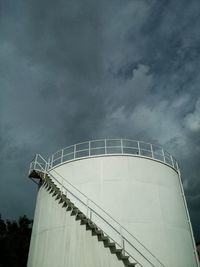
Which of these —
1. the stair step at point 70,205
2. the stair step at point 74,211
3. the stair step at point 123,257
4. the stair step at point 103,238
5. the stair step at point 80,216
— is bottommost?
the stair step at point 123,257

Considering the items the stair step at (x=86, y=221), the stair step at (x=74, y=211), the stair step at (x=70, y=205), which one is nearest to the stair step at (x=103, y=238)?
the stair step at (x=86, y=221)

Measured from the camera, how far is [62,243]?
12.6 m

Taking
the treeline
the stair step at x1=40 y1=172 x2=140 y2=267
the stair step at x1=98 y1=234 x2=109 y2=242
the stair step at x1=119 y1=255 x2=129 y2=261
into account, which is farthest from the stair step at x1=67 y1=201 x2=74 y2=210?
the treeline

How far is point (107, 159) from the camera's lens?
14766 millimetres

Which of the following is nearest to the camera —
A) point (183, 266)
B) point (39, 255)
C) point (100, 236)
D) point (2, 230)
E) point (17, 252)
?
point (100, 236)

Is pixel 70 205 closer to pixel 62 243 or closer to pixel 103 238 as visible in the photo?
pixel 62 243

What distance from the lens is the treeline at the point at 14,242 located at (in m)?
34.0

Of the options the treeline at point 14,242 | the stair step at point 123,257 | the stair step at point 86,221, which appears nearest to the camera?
the stair step at point 123,257

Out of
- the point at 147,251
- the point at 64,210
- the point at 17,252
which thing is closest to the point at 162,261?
the point at 147,251

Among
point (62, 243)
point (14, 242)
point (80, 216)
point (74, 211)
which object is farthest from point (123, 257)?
point (14, 242)

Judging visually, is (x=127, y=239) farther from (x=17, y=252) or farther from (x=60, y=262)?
(x=17, y=252)

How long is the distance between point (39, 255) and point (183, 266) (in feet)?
24.8

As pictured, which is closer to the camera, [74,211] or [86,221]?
[86,221]

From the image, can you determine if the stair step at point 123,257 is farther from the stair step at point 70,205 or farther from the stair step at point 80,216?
the stair step at point 70,205
